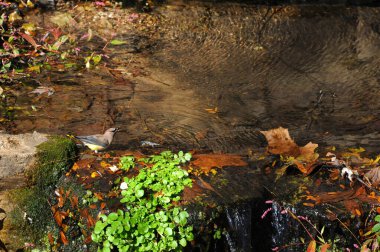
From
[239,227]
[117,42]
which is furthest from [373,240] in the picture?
[117,42]

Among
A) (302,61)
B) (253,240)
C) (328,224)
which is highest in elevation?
(302,61)

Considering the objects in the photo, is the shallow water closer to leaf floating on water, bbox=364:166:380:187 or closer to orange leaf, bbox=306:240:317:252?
leaf floating on water, bbox=364:166:380:187

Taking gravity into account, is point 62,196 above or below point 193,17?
below

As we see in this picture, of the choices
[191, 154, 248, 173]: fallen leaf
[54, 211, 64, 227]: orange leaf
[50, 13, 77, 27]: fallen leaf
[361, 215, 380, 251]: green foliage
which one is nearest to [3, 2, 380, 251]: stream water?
[191, 154, 248, 173]: fallen leaf

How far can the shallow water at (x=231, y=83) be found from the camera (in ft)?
14.7

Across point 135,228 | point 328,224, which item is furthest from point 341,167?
point 135,228

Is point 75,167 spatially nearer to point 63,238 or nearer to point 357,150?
point 63,238

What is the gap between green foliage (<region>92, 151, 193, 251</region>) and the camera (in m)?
3.20

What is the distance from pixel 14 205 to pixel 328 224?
2.22 metres

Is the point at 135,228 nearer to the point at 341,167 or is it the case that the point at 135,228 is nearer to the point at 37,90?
the point at 341,167

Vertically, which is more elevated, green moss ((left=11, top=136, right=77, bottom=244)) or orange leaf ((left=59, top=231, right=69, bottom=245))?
green moss ((left=11, top=136, right=77, bottom=244))

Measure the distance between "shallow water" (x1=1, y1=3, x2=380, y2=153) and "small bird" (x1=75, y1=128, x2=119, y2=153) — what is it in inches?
8.6

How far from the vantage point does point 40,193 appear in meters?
3.52

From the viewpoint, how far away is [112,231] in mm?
3174
